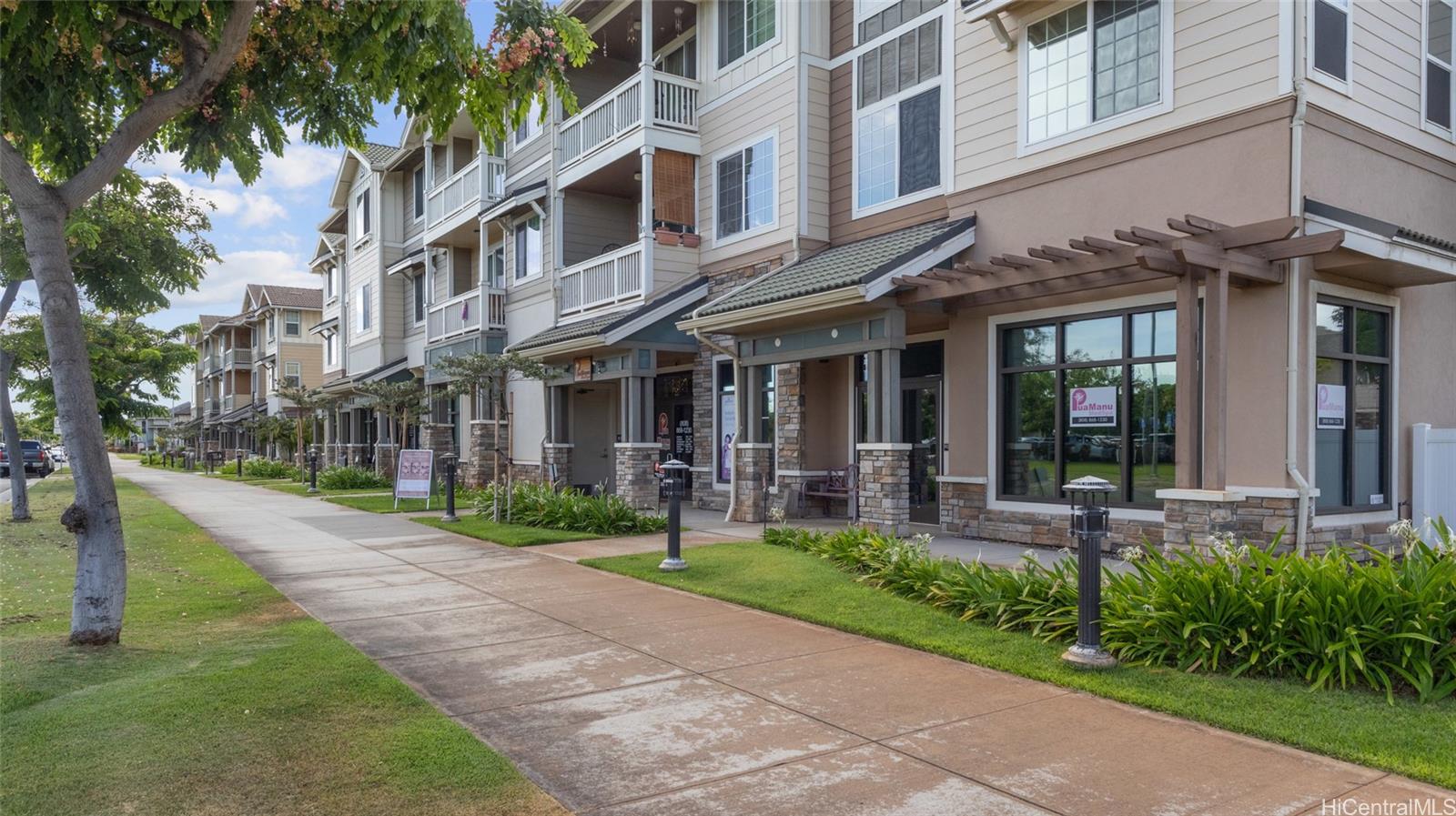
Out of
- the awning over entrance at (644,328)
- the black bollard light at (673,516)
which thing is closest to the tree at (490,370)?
the awning over entrance at (644,328)

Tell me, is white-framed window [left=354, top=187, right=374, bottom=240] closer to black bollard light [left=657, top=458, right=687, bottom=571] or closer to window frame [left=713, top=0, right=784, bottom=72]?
window frame [left=713, top=0, right=784, bottom=72]

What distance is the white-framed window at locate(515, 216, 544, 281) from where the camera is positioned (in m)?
21.1

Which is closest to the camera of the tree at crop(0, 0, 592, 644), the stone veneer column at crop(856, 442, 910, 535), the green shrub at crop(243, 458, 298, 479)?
the tree at crop(0, 0, 592, 644)

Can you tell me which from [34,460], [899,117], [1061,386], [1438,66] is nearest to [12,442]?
[899,117]

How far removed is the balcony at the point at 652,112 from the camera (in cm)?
1688

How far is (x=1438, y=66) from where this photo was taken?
1115 cm

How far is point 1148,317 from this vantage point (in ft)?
→ 34.4

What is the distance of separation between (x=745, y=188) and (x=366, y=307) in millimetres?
20018

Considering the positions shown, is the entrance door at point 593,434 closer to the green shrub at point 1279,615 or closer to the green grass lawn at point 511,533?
the green grass lawn at point 511,533

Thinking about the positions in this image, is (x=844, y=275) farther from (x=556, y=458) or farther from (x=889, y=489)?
(x=556, y=458)

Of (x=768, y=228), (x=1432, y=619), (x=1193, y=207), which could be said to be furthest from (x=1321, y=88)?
(x=768, y=228)

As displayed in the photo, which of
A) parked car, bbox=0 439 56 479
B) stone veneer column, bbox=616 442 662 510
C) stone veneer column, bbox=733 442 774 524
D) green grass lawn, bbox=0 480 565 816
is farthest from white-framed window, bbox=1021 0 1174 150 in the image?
parked car, bbox=0 439 56 479

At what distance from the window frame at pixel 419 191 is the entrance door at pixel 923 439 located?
65.3ft

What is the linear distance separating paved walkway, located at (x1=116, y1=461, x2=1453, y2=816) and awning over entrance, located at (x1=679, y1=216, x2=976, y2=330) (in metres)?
4.54
